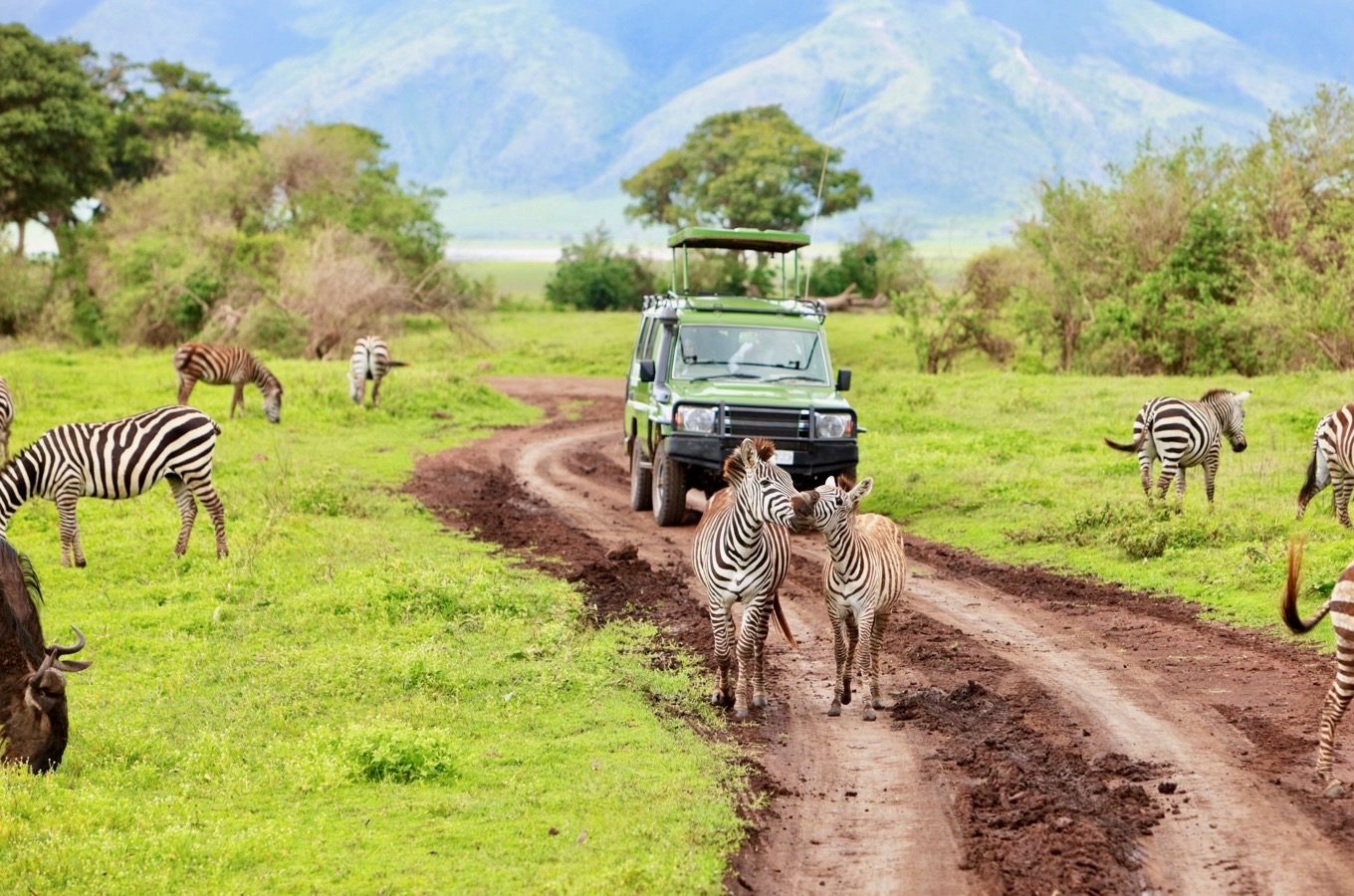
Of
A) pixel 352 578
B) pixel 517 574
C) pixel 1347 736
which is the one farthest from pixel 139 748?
pixel 1347 736

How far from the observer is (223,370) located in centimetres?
2641

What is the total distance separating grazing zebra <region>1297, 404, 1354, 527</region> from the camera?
15.4m

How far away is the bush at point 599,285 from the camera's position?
6012 cm

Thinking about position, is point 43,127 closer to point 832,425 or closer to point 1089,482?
point 832,425

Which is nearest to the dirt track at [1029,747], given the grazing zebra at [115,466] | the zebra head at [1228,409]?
the grazing zebra at [115,466]

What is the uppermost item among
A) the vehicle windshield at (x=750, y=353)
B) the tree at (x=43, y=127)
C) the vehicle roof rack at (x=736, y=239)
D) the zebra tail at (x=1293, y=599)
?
the tree at (x=43, y=127)

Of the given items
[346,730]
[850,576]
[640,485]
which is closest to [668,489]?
[640,485]

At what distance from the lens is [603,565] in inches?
582

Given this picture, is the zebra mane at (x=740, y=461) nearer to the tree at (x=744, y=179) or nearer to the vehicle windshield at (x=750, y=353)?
the vehicle windshield at (x=750, y=353)

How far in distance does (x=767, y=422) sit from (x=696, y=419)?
0.79 metres

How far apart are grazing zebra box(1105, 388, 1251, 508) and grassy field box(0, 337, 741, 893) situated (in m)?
7.43

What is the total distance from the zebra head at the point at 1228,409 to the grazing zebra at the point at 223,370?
1604cm

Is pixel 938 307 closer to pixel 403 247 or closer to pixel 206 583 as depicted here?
pixel 403 247

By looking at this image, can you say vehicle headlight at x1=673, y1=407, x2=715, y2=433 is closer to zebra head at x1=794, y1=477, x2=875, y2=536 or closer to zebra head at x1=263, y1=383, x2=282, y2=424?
zebra head at x1=794, y1=477, x2=875, y2=536
